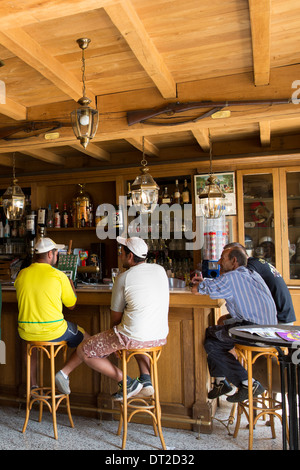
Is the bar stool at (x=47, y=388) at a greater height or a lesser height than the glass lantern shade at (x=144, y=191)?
lesser

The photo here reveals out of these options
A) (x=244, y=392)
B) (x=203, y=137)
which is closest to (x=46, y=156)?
(x=203, y=137)

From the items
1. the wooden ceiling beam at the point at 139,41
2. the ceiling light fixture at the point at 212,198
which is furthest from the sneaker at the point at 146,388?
the wooden ceiling beam at the point at 139,41

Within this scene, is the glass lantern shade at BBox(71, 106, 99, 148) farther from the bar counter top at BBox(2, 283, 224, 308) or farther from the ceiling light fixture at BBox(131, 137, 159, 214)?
the ceiling light fixture at BBox(131, 137, 159, 214)

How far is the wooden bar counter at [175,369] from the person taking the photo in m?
3.27

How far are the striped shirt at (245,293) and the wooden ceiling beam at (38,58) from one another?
1.82 m

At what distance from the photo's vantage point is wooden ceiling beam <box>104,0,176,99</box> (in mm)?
2143

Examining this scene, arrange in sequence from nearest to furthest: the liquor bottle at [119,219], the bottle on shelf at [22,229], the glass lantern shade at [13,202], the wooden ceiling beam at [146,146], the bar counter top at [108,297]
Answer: the bar counter top at [108,297], the glass lantern shade at [13,202], the wooden ceiling beam at [146,146], the liquor bottle at [119,219], the bottle on shelf at [22,229]

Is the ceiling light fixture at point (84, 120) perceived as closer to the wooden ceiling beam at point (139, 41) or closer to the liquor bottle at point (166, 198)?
Answer: the wooden ceiling beam at point (139, 41)

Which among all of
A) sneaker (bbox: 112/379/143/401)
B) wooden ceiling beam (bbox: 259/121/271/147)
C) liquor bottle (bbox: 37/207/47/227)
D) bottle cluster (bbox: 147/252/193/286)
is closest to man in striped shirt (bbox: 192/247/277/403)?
sneaker (bbox: 112/379/143/401)

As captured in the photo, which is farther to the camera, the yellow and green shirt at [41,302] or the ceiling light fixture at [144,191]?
the ceiling light fixture at [144,191]

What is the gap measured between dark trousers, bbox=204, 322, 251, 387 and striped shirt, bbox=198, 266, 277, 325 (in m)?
0.11

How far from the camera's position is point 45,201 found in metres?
6.14
